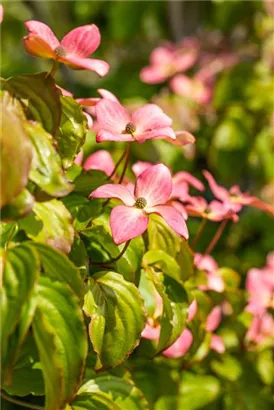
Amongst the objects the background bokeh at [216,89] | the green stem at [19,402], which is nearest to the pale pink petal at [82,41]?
the green stem at [19,402]

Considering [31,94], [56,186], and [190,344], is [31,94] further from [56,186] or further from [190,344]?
[190,344]

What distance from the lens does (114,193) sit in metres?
0.83

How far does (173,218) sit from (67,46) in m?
0.25

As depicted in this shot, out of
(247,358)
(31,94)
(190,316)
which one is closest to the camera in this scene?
(31,94)

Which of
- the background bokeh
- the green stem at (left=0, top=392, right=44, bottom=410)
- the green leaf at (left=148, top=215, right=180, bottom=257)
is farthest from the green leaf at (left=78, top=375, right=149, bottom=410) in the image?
the background bokeh

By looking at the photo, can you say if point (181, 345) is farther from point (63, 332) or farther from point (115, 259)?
point (63, 332)

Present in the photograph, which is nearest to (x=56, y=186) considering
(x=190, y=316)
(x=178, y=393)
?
(x=190, y=316)

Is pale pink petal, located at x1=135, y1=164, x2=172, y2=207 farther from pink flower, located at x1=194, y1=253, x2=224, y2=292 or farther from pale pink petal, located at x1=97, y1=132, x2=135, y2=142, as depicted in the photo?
pink flower, located at x1=194, y1=253, x2=224, y2=292

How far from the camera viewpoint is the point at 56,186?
687mm

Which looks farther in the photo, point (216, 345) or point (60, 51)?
point (216, 345)

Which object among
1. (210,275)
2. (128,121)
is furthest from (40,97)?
(210,275)

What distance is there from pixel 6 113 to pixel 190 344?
0.56 meters

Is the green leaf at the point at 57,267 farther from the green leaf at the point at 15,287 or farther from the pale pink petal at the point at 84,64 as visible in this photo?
the pale pink petal at the point at 84,64

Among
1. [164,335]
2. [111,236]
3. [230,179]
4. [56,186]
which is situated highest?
[56,186]
